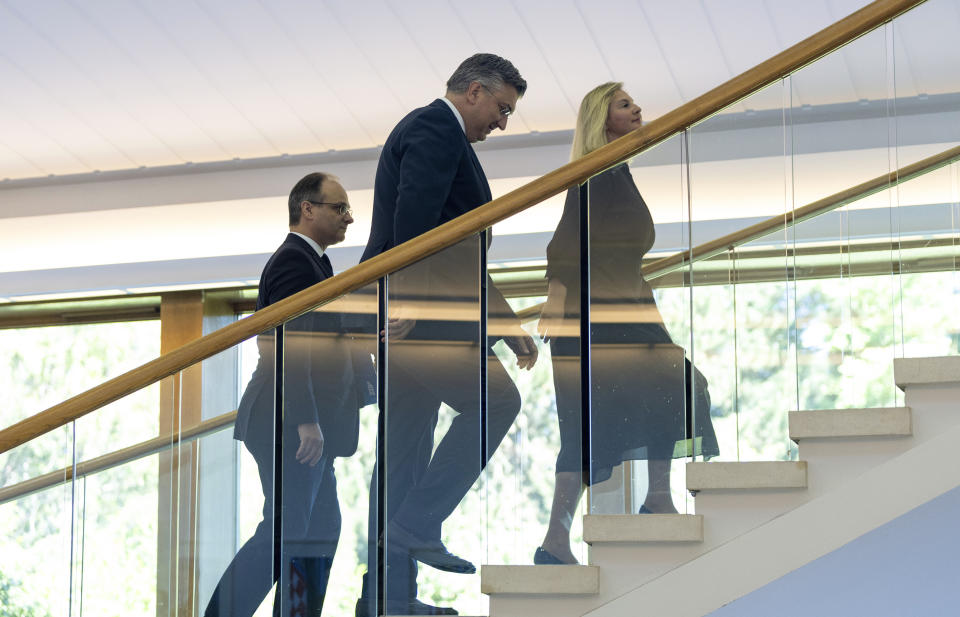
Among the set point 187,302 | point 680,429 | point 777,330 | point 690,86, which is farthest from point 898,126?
point 187,302

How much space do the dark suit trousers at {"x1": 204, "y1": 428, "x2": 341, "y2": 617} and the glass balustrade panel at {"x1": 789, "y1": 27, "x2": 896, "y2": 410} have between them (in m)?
1.18

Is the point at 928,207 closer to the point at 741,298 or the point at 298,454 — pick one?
the point at 741,298

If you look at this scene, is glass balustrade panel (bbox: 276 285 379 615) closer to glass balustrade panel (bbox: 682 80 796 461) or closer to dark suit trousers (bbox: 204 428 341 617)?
dark suit trousers (bbox: 204 428 341 617)

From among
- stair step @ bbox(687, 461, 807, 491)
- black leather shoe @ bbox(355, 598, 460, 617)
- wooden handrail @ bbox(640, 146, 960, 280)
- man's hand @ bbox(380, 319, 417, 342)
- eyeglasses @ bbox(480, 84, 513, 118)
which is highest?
eyeglasses @ bbox(480, 84, 513, 118)

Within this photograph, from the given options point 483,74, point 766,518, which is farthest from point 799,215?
point 483,74

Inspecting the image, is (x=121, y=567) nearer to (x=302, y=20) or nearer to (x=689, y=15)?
(x=302, y=20)

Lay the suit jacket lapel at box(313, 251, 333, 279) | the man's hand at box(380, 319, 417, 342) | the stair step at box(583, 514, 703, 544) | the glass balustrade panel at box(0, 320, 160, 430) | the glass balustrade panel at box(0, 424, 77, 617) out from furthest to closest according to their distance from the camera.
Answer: the glass balustrade panel at box(0, 320, 160, 430) → the suit jacket lapel at box(313, 251, 333, 279) → the glass balustrade panel at box(0, 424, 77, 617) → the man's hand at box(380, 319, 417, 342) → the stair step at box(583, 514, 703, 544)

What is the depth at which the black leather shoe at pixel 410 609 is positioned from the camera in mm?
2980

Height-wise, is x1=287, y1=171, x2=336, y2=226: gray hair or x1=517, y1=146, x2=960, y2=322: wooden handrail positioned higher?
x1=287, y1=171, x2=336, y2=226: gray hair

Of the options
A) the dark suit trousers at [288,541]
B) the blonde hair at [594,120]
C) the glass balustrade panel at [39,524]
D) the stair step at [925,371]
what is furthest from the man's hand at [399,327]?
the stair step at [925,371]

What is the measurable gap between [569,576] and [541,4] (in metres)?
2.66

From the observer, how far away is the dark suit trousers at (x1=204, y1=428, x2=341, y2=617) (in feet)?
10.1

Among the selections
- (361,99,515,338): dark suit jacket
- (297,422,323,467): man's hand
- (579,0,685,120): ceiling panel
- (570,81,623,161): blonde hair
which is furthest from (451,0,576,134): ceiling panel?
(297,422,323,467): man's hand

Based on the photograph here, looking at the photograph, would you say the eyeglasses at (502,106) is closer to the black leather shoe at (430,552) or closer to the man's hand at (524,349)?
the man's hand at (524,349)
